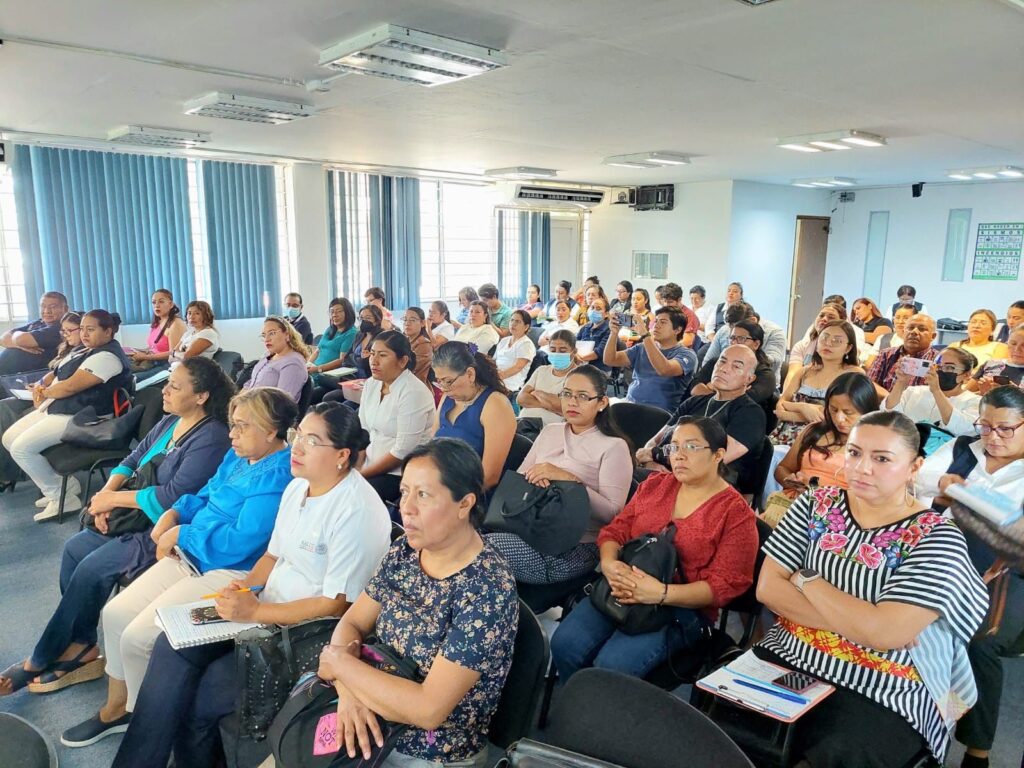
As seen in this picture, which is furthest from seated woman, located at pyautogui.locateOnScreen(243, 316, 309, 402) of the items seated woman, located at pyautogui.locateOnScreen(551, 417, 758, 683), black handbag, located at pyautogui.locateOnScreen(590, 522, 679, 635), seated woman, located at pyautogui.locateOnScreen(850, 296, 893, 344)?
seated woman, located at pyautogui.locateOnScreen(850, 296, 893, 344)

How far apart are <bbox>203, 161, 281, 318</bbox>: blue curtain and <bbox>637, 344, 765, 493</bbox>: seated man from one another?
677cm

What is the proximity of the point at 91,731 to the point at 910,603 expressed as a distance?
8.67 ft

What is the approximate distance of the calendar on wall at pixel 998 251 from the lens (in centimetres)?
1003

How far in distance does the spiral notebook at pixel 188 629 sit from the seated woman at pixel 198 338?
420 cm

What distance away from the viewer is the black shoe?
2.44 meters

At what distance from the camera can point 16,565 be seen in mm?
3850

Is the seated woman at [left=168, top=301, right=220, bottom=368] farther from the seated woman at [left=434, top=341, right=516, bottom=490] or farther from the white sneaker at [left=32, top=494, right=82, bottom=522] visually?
the seated woman at [left=434, top=341, right=516, bottom=490]

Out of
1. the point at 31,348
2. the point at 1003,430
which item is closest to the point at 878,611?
the point at 1003,430

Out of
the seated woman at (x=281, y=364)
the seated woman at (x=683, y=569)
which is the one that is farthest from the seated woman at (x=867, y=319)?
the seated woman at (x=683, y=569)

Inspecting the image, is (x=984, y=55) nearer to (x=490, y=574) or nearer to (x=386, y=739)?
(x=490, y=574)

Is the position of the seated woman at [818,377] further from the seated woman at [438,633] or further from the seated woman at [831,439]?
the seated woman at [438,633]

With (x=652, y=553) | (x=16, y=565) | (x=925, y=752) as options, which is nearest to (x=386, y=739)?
(x=652, y=553)

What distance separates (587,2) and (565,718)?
105 inches

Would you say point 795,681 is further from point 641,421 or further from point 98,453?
point 98,453
